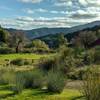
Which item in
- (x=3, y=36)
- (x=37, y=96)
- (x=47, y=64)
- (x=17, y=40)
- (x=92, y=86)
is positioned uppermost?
(x=3, y=36)

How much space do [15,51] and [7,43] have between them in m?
28.3

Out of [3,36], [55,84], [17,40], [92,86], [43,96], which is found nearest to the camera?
[92,86]

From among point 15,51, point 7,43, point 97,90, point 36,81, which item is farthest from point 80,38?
point 97,90

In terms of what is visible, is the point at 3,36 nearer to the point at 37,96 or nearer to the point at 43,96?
the point at 37,96

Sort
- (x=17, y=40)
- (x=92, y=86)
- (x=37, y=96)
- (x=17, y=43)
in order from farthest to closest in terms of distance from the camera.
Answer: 1. (x=17, y=40)
2. (x=17, y=43)
3. (x=37, y=96)
4. (x=92, y=86)

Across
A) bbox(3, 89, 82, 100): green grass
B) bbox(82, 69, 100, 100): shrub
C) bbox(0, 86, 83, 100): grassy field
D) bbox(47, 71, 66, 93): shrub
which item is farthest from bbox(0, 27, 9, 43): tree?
bbox(82, 69, 100, 100): shrub

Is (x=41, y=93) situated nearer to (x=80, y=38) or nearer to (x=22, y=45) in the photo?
(x=80, y=38)

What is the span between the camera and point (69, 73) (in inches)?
1336

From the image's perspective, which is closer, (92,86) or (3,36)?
(92,86)

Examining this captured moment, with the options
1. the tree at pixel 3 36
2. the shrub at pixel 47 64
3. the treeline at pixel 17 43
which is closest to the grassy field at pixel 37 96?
the shrub at pixel 47 64

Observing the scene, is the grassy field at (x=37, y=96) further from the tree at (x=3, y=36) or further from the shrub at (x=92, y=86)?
the tree at (x=3, y=36)

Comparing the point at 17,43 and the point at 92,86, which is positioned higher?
the point at 92,86

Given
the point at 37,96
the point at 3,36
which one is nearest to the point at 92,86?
the point at 37,96

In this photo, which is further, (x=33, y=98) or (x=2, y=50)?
(x=2, y=50)
